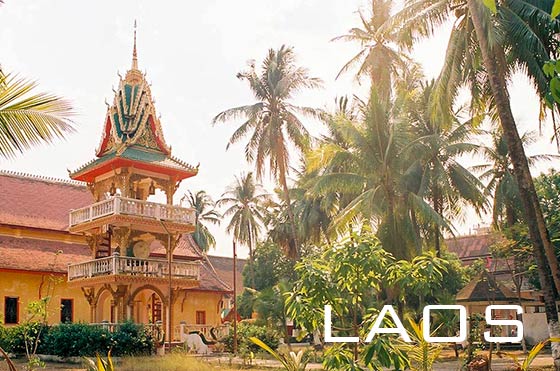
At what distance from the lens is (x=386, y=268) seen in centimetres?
994

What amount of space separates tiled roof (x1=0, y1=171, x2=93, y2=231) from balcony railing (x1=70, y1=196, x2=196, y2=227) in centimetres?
313

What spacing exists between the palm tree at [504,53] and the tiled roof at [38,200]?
18.4 meters

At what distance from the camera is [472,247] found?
5059 centimetres

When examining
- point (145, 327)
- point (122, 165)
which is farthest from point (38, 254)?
point (145, 327)

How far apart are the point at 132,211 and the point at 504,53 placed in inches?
568

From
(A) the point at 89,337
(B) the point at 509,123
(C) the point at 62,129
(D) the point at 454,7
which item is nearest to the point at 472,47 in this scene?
(D) the point at 454,7

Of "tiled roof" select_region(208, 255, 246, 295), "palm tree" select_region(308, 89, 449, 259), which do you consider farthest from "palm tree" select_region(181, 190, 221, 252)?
"palm tree" select_region(308, 89, 449, 259)

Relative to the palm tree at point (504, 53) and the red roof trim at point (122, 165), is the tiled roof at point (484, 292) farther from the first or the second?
the red roof trim at point (122, 165)

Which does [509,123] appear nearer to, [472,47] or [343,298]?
[472,47]

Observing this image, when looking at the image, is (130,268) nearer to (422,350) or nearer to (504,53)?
(504,53)

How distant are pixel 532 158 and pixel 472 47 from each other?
17921 millimetres

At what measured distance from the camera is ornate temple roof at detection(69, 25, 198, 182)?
27.6 m

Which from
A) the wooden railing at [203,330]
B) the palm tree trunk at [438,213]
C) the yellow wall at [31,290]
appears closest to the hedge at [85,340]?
the yellow wall at [31,290]

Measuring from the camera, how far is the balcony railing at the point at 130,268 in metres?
25.5
